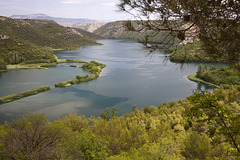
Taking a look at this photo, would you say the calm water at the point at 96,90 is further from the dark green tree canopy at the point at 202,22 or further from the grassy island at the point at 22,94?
the dark green tree canopy at the point at 202,22

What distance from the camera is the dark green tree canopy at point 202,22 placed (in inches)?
145

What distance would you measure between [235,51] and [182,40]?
114cm

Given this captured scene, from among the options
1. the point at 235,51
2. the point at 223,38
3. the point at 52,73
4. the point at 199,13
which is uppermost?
the point at 199,13

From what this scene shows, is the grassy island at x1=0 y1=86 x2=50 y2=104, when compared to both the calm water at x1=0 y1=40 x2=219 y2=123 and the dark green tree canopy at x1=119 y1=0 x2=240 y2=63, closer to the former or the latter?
the calm water at x1=0 y1=40 x2=219 y2=123

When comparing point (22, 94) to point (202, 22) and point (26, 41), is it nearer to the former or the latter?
point (202, 22)

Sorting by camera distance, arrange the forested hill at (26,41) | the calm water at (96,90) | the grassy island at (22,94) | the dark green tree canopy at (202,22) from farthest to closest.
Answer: the forested hill at (26,41)
the grassy island at (22,94)
the calm water at (96,90)
the dark green tree canopy at (202,22)

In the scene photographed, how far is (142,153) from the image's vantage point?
11453 millimetres

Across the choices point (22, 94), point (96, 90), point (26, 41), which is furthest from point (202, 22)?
point (26, 41)

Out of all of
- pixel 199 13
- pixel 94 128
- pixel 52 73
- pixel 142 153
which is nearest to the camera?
pixel 199 13

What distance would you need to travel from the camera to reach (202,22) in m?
3.87

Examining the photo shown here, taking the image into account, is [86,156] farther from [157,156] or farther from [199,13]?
[199,13]

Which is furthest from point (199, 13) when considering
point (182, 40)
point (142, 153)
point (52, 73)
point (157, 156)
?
point (52, 73)

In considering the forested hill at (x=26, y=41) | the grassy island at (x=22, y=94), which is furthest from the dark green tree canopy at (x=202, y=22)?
the forested hill at (x=26, y=41)

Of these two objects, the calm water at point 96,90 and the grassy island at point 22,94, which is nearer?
the calm water at point 96,90
